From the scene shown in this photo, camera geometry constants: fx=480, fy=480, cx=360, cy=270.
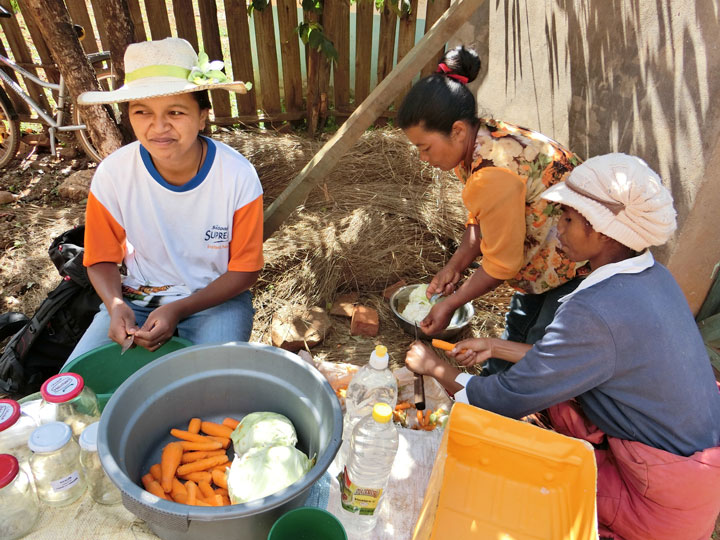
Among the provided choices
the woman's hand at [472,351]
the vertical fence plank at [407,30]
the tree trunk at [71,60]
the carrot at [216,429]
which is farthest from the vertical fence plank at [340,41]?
the carrot at [216,429]

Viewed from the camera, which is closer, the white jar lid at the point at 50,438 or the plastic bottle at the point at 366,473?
the white jar lid at the point at 50,438

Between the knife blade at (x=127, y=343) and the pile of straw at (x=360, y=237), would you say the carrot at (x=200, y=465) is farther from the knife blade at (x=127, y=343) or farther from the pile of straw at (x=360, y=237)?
the pile of straw at (x=360, y=237)

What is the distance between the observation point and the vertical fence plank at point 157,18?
4.96m

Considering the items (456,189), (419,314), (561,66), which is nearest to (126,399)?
(419,314)

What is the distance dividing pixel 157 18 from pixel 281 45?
1.32 meters

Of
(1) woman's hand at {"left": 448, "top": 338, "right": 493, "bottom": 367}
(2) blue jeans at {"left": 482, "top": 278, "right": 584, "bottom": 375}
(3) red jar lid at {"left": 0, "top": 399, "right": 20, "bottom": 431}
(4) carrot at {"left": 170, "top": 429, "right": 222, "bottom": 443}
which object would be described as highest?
(3) red jar lid at {"left": 0, "top": 399, "right": 20, "bottom": 431}

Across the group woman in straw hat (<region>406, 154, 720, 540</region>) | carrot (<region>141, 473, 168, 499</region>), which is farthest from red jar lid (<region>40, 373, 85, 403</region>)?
woman in straw hat (<region>406, 154, 720, 540</region>)

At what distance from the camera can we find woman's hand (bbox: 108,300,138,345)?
2.04 m

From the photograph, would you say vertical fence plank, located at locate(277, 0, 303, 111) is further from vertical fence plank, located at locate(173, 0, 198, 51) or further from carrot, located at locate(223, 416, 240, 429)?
carrot, located at locate(223, 416, 240, 429)

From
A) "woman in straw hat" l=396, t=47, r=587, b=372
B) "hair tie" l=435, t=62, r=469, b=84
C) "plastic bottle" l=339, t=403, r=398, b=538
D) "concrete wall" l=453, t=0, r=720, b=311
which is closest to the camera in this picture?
"plastic bottle" l=339, t=403, r=398, b=538

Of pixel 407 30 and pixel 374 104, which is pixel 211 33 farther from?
pixel 374 104

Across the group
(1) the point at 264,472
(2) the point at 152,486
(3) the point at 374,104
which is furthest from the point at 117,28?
(1) the point at 264,472

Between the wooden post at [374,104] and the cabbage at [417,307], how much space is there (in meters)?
1.05

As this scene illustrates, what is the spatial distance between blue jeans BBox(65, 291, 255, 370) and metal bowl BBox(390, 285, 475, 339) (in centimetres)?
115
